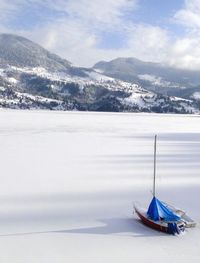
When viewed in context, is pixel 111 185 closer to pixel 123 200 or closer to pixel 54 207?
pixel 123 200

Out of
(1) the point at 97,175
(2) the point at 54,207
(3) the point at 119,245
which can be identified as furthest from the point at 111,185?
(3) the point at 119,245

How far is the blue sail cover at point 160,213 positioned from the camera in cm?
1354

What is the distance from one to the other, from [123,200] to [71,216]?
331 centimetres

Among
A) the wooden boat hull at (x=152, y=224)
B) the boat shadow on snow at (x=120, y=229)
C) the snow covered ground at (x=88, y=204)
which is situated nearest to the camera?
the snow covered ground at (x=88, y=204)

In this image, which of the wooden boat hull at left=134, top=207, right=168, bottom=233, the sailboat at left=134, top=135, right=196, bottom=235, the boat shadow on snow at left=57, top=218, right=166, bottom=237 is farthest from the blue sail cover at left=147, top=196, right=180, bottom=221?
the boat shadow on snow at left=57, top=218, right=166, bottom=237

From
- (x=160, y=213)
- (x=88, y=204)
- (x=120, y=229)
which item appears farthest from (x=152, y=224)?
(x=88, y=204)

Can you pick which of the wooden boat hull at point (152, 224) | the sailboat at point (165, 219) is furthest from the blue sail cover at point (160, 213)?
the wooden boat hull at point (152, 224)

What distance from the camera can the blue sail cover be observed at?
1354 cm

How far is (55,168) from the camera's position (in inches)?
931

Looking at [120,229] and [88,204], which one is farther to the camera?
[88,204]

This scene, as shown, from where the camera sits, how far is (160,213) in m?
13.9

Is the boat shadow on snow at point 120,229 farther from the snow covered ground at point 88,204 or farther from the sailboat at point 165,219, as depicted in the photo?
the sailboat at point 165,219

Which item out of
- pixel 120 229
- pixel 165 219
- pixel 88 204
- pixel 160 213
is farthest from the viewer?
pixel 88 204

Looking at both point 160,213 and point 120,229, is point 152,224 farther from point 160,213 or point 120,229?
point 120,229
